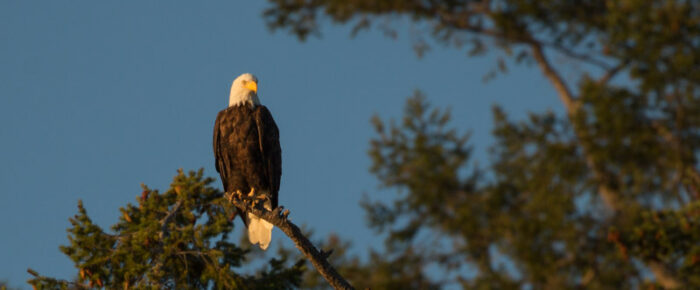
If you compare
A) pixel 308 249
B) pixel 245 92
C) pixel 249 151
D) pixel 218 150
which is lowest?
pixel 308 249

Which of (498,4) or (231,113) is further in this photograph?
(498,4)

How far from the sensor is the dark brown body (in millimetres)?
8695

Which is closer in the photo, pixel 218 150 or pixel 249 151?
pixel 249 151

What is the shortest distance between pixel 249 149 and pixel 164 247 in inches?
48.1

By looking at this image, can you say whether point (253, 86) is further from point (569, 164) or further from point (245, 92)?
point (569, 164)

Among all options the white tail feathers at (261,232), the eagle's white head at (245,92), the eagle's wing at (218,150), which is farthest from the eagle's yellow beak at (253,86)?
the white tail feathers at (261,232)

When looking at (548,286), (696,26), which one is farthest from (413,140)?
(696,26)

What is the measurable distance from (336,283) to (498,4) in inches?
706

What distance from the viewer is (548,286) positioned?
18.5 metres

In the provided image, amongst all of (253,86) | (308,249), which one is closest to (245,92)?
(253,86)

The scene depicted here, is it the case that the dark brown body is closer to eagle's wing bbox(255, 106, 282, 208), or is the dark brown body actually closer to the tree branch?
eagle's wing bbox(255, 106, 282, 208)

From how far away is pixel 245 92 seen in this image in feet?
29.9

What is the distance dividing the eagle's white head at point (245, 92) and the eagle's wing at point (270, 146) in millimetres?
171

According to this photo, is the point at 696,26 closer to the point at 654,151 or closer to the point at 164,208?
the point at 654,151
